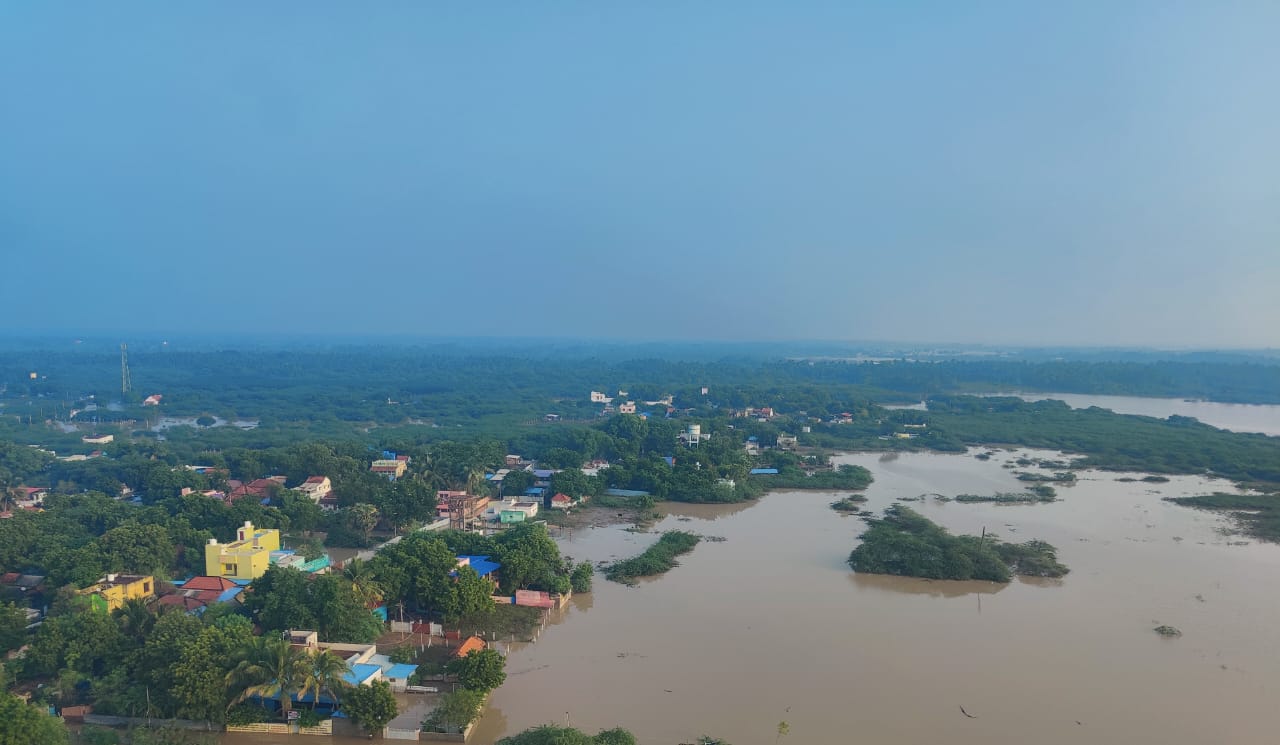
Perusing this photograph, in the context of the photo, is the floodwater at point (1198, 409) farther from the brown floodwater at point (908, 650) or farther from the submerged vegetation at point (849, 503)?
the brown floodwater at point (908, 650)

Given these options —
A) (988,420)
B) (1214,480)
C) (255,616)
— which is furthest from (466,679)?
(988,420)

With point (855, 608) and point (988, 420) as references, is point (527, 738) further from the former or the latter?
point (988, 420)

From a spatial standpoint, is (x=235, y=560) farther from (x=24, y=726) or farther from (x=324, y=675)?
(x=24, y=726)

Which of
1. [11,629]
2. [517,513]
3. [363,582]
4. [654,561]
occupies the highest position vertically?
[363,582]

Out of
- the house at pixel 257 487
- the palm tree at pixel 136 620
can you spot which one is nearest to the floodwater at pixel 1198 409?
the house at pixel 257 487

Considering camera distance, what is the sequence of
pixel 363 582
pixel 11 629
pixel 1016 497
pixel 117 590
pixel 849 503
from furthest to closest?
pixel 1016 497
pixel 849 503
pixel 117 590
pixel 363 582
pixel 11 629

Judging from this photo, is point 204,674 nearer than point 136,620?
Yes

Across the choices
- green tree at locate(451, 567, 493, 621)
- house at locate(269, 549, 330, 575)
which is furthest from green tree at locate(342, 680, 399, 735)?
house at locate(269, 549, 330, 575)

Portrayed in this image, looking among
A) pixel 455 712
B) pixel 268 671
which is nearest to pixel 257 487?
pixel 268 671

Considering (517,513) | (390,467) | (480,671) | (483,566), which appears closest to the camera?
(480,671)
